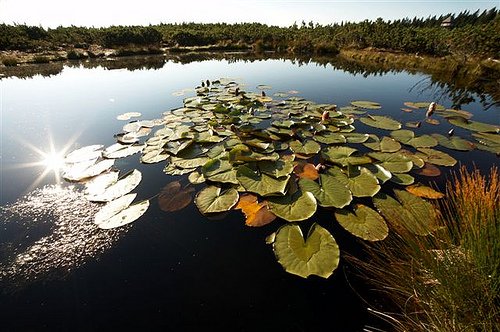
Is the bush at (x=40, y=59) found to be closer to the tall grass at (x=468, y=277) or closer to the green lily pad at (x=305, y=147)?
the green lily pad at (x=305, y=147)

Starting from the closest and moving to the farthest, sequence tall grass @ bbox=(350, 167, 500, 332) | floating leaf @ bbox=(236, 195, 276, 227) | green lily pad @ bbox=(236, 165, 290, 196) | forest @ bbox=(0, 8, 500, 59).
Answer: tall grass @ bbox=(350, 167, 500, 332)
floating leaf @ bbox=(236, 195, 276, 227)
green lily pad @ bbox=(236, 165, 290, 196)
forest @ bbox=(0, 8, 500, 59)

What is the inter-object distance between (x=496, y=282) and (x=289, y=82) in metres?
10.5

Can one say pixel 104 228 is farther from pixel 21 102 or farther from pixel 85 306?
pixel 21 102

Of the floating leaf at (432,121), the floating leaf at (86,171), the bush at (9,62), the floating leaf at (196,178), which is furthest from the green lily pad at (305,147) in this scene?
the bush at (9,62)

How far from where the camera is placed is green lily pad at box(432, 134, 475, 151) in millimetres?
4611

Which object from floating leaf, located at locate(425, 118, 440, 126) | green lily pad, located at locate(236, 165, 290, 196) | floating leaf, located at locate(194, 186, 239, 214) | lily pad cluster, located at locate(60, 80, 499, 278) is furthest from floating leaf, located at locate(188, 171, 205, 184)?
floating leaf, located at locate(425, 118, 440, 126)

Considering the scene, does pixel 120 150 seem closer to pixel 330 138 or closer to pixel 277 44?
pixel 330 138

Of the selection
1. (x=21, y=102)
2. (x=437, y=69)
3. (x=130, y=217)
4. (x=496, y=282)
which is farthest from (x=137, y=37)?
(x=496, y=282)

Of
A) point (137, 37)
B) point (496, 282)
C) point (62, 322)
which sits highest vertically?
point (137, 37)

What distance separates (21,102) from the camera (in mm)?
7945

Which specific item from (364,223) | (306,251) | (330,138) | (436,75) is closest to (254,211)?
(306,251)

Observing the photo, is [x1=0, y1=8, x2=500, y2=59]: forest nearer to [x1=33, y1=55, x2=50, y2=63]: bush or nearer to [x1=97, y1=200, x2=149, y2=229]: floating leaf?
[x1=33, y1=55, x2=50, y2=63]: bush

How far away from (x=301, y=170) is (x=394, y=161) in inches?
62.0

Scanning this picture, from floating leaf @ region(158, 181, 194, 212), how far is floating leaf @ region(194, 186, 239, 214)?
0.20 m
